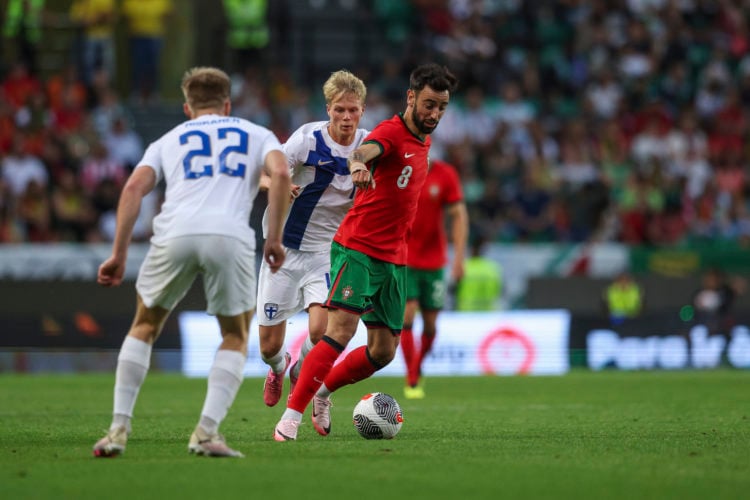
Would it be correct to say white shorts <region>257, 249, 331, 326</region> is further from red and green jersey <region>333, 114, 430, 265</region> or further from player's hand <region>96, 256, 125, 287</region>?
player's hand <region>96, 256, 125, 287</region>

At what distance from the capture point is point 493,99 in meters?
24.7

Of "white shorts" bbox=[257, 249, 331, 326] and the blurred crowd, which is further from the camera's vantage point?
the blurred crowd

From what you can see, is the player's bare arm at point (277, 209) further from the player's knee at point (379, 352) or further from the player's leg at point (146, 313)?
the player's knee at point (379, 352)

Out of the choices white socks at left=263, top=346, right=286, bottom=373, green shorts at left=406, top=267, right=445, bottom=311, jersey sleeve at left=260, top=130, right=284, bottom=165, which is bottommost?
white socks at left=263, top=346, right=286, bottom=373

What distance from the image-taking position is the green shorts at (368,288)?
8609 millimetres

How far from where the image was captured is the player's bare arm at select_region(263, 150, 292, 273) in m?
6.99

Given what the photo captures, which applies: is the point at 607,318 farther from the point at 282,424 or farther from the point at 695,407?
the point at 282,424

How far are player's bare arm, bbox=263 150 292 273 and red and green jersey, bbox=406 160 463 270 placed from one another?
22.1ft

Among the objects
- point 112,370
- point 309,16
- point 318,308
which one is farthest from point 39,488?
point 309,16

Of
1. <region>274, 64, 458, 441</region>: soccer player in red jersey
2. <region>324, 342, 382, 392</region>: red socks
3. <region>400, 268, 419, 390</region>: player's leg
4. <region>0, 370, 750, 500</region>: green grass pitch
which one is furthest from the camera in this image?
<region>400, 268, 419, 390</region>: player's leg

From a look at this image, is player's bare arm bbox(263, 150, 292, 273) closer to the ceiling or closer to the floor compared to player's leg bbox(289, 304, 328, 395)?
closer to the ceiling

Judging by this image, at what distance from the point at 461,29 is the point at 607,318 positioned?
905 centimetres

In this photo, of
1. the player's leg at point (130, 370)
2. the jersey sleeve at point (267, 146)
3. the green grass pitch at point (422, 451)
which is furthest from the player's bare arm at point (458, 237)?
the player's leg at point (130, 370)

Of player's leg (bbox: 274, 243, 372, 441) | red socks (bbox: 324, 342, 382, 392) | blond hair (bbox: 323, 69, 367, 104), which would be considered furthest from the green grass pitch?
blond hair (bbox: 323, 69, 367, 104)
